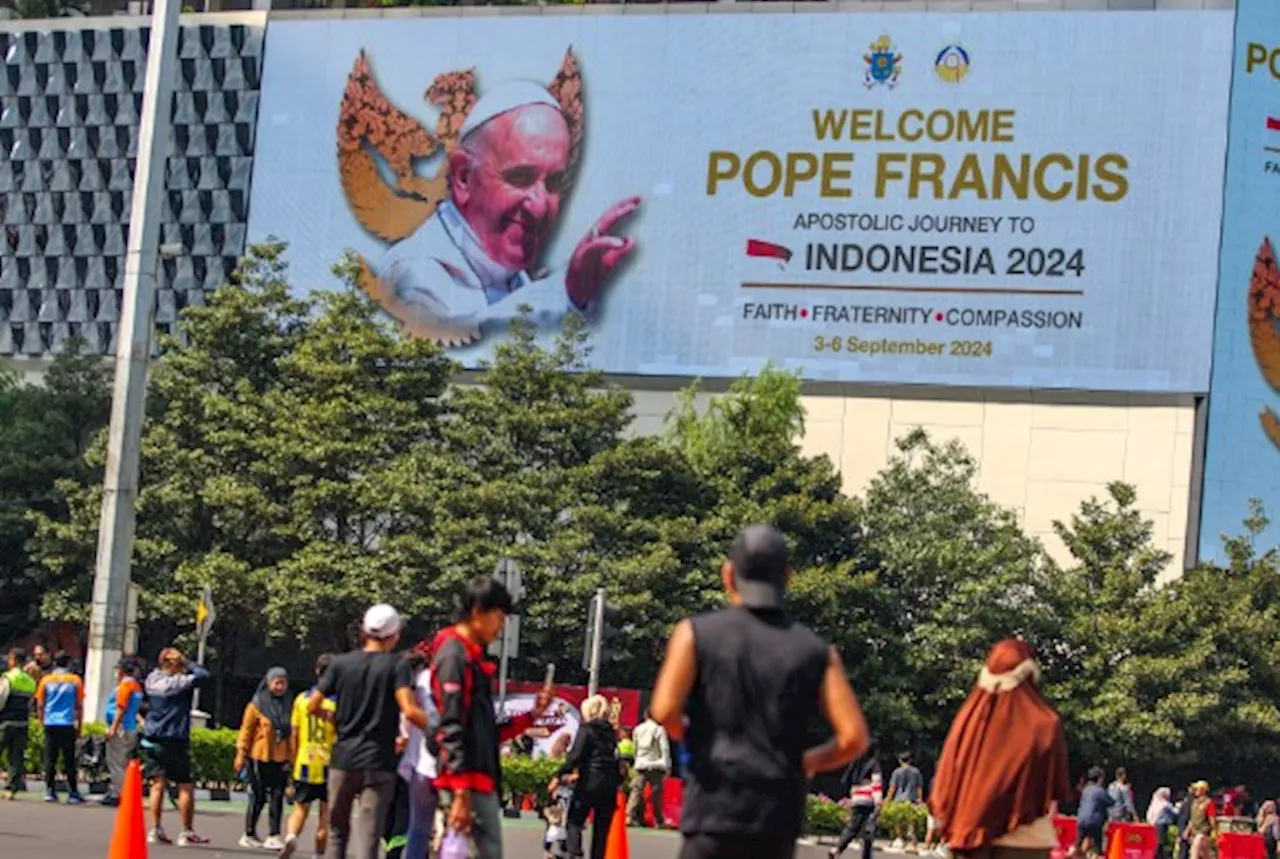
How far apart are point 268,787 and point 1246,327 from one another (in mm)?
46123

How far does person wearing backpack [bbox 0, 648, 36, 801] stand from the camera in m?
28.1

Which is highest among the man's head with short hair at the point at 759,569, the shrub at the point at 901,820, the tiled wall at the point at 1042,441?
the tiled wall at the point at 1042,441

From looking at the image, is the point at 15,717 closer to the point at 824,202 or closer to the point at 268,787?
the point at 268,787

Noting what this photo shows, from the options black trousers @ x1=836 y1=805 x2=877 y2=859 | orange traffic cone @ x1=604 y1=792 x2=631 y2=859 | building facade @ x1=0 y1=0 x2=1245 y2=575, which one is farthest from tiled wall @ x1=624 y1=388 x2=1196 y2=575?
orange traffic cone @ x1=604 y1=792 x2=631 y2=859

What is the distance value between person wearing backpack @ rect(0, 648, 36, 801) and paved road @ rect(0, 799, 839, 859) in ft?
1.88

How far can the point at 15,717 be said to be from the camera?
1112 inches

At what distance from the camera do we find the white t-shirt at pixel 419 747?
1400 centimetres

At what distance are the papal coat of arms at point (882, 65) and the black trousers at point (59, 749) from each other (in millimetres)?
43950

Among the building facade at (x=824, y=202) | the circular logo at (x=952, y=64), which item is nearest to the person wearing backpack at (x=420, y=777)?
the building facade at (x=824, y=202)

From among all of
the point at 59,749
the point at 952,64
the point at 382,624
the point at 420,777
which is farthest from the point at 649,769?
the point at 952,64

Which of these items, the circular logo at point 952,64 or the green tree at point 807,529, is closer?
the green tree at point 807,529

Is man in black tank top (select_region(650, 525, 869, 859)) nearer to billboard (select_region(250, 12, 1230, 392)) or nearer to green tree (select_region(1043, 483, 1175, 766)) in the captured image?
green tree (select_region(1043, 483, 1175, 766))

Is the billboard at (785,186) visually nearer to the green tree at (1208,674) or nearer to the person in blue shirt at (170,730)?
the green tree at (1208,674)

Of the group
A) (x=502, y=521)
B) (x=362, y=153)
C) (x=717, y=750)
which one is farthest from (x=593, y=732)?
(x=362, y=153)
